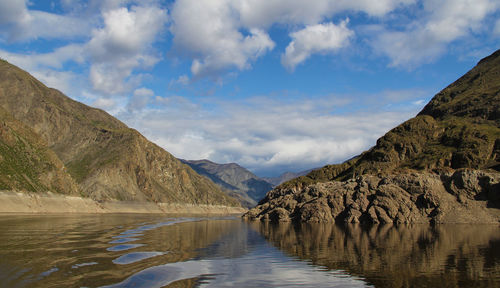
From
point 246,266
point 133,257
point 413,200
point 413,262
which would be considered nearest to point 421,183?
point 413,200

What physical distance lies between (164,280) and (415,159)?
140m

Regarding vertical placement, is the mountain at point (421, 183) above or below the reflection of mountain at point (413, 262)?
above

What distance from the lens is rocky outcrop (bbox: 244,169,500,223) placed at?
327 ft

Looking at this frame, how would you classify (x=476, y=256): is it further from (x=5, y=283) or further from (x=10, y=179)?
(x=10, y=179)

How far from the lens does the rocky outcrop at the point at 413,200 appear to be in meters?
99.6

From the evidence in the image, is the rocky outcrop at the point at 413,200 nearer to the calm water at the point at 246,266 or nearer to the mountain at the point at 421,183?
the mountain at the point at 421,183

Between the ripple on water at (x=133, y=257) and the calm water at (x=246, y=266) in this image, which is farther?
the ripple on water at (x=133, y=257)

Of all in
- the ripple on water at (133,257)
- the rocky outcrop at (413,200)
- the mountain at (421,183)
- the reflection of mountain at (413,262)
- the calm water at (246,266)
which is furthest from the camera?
the mountain at (421,183)

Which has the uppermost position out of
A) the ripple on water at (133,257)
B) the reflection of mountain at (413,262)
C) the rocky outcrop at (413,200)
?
the rocky outcrop at (413,200)

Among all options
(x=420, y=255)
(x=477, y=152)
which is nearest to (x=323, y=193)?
(x=477, y=152)

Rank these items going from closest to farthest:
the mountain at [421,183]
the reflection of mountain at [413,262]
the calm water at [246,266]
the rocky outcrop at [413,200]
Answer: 1. the calm water at [246,266]
2. the reflection of mountain at [413,262]
3. the rocky outcrop at [413,200]
4. the mountain at [421,183]

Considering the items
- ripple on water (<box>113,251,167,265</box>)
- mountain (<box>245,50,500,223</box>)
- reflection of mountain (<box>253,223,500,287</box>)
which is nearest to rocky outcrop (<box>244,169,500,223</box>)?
mountain (<box>245,50,500,223</box>)

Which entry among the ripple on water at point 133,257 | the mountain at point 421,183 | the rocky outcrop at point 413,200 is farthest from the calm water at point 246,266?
the mountain at point 421,183

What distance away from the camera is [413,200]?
352 ft
